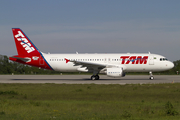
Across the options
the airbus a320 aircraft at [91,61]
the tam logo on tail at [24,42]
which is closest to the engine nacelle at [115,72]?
the airbus a320 aircraft at [91,61]

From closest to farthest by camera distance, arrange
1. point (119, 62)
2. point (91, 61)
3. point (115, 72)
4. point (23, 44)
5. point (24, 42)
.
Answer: point (115, 72) → point (119, 62) → point (91, 61) → point (23, 44) → point (24, 42)

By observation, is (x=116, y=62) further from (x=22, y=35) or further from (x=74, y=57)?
(x=22, y=35)

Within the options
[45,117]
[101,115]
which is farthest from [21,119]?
[101,115]

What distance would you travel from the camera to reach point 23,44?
133 feet

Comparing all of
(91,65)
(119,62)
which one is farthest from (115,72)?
(91,65)

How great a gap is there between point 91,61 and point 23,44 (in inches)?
455

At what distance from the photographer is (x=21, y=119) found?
10.3 meters

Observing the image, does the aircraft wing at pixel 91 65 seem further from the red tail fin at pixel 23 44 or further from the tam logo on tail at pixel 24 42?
the tam logo on tail at pixel 24 42

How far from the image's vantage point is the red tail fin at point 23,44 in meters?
40.4

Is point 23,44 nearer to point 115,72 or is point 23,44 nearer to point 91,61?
point 91,61

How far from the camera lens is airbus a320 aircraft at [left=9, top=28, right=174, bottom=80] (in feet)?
124

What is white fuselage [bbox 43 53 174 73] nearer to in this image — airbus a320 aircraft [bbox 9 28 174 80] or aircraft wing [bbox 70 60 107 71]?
airbus a320 aircraft [bbox 9 28 174 80]

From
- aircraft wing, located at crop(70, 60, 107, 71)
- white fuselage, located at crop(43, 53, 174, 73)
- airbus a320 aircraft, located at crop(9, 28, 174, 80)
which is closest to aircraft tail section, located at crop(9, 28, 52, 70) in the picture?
airbus a320 aircraft, located at crop(9, 28, 174, 80)

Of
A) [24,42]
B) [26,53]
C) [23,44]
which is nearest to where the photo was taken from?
[26,53]
